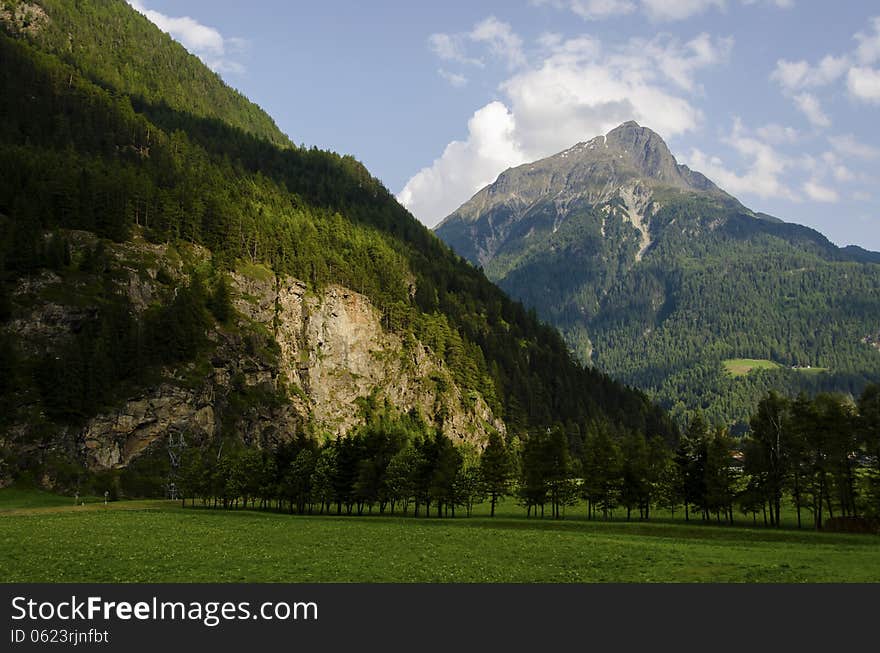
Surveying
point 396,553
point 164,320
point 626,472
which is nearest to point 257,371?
point 164,320

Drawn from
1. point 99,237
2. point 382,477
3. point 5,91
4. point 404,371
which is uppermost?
point 5,91

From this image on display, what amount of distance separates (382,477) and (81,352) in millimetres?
61742

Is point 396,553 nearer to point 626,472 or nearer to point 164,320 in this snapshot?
point 626,472

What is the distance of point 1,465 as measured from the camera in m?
92.8

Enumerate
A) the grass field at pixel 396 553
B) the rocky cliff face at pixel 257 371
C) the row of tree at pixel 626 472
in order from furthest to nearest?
1. the rocky cliff face at pixel 257 371
2. the row of tree at pixel 626 472
3. the grass field at pixel 396 553

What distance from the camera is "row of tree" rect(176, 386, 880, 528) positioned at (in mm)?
71062

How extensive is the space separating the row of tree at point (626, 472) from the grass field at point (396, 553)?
35.5 feet

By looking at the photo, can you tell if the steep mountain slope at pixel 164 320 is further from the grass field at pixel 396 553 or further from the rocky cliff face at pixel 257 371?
the grass field at pixel 396 553

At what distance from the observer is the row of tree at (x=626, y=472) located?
71062mm

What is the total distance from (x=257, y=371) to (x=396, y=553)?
331ft

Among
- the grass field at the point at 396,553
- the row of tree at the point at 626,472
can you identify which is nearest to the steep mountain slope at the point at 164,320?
the row of tree at the point at 626,472
